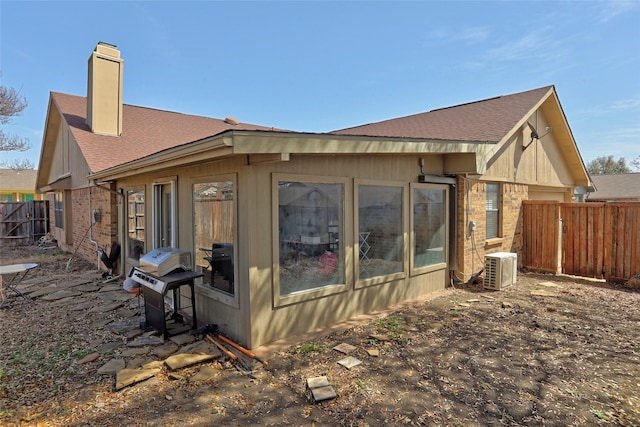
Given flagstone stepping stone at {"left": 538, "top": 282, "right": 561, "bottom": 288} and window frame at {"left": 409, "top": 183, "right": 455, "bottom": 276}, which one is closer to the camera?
window frame at {"left": 409, "top": 183, "right": 455, "bottom": 276}

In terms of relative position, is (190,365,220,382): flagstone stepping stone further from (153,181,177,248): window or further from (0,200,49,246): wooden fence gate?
(0,200,49,246): wooden fence gate

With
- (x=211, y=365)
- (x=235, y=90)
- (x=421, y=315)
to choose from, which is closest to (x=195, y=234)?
(x=211, y=365)

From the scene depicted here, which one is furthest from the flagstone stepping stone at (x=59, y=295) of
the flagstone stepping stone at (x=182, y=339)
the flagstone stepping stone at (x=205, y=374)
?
the flagstone stepping stone at (x=205, y=374)

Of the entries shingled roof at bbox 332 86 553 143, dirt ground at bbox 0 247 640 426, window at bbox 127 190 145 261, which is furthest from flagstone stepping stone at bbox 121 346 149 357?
shingled roof at bbox 332 86 553 143

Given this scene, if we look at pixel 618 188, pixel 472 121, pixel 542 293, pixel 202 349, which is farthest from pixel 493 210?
pixel 618 188

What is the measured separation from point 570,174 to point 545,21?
18.9ft

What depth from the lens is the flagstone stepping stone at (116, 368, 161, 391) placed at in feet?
10.7

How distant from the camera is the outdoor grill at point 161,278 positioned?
4230mm

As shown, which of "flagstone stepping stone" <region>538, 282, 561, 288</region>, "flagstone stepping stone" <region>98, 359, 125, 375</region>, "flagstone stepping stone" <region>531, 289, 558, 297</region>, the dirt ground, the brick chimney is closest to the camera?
the dirt ground

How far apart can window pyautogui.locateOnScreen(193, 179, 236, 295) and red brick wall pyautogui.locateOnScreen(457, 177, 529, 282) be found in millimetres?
4782

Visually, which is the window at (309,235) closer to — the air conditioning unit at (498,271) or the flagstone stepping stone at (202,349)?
the flagstone stepping stone at (202,349)

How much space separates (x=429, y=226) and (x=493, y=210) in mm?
2603

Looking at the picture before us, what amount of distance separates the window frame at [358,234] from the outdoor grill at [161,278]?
2.22 metres

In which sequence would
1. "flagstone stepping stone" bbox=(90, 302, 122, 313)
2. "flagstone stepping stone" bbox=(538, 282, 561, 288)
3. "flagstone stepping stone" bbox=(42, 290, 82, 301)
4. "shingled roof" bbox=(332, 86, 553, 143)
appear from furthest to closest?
"shingled roof" bbox=(332, 86, 553, 143)
"flagstone stepping stone" bbox=(538, 282, 561, 288)
"flagstone stepping stone" bbox=(42, 290, 82, 301)
"flagstone stepping stone" bbox=(90, 302, 122, 313)
